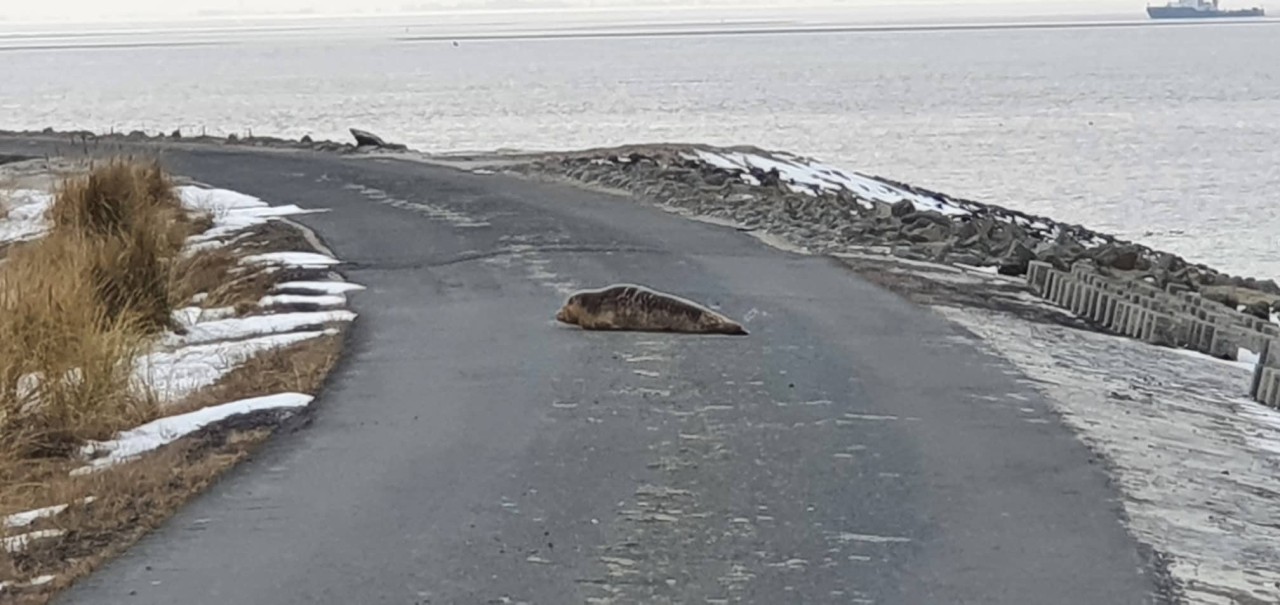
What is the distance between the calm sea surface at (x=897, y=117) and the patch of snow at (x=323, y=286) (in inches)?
760

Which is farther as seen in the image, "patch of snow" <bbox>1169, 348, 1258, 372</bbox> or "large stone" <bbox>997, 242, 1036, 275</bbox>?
"large stone" <bbox>997, 242, 1036, 275</bbox>

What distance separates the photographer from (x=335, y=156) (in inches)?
1278

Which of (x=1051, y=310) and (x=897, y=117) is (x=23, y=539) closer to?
(x=1051, y=310)

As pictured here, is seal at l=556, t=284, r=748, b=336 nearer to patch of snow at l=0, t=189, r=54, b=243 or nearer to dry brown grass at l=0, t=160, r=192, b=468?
dry brown grass at l=0, t=160, r=192, b=468

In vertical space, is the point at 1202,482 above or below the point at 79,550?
above

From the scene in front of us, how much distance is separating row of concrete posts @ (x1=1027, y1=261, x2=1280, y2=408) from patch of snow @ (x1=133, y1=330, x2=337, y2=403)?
6.60 metres

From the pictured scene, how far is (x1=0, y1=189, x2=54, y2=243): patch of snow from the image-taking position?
18.3 m

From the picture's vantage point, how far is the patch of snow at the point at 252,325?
42.9 feet

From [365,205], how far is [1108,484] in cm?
1520

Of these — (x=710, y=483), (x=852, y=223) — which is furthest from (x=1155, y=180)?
(x=710, y=483)

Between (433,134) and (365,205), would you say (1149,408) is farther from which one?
(433,134)

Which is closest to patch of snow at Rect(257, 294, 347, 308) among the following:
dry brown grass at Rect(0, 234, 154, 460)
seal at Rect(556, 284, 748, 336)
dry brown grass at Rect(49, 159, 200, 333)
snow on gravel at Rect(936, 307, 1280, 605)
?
Result: dry brown grass at Rect(49, 159, 200, 333)

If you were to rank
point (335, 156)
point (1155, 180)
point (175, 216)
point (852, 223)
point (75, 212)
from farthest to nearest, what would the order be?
point (1155, 180), point (335, 156), point (852, 223), point (175, 216), point (75, 212)

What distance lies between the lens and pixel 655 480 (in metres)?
8.53
